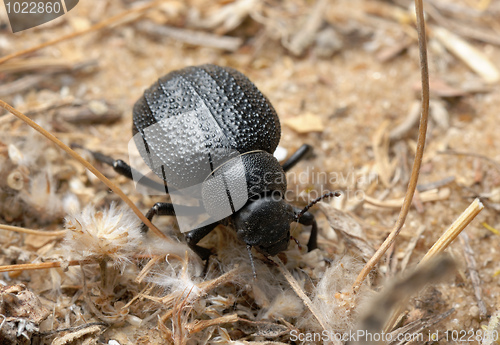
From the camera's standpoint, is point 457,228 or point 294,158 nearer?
point 457,228

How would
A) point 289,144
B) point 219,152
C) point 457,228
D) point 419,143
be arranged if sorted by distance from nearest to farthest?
1. point 419,143
2. point 457,228
3. point 219,152
4. point 289,144

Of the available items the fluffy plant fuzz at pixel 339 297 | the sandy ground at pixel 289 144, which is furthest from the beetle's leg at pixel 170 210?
the fluffy plant fuzz at pixel 339 297

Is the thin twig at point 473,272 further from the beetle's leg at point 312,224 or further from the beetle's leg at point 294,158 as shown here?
the beetle's leg at point 294,158

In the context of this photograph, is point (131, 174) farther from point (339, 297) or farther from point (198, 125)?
point (339, 297)

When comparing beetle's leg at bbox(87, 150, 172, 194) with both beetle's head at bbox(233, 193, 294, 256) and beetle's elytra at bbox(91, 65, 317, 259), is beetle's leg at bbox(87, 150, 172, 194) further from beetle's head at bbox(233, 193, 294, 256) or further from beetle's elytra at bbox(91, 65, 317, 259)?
beetle's head at bbox(233, 193, 294, 256)

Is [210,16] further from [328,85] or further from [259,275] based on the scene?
[259,275]

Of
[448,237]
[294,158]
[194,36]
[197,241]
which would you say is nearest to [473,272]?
[448,237]

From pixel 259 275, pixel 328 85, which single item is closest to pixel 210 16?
pixel 328 85
